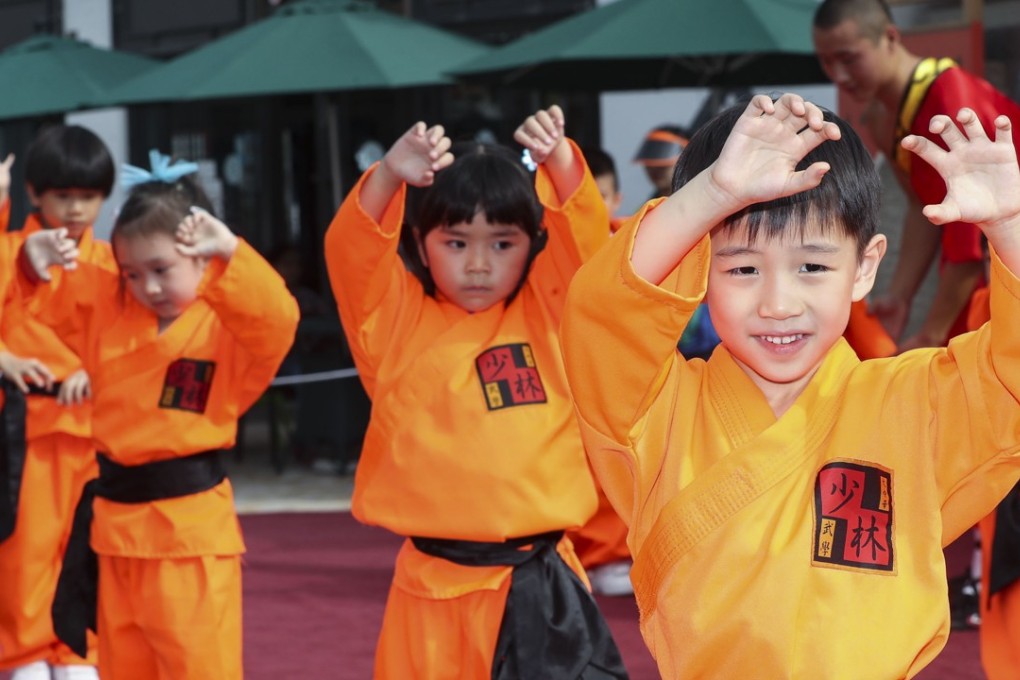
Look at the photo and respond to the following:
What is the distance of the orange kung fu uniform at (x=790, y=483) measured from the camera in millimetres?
1988

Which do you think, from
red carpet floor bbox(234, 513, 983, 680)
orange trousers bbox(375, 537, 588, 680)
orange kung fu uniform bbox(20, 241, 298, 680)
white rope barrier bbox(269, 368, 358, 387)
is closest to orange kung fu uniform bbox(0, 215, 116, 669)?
red carpet floor bbox(234, 513, 983, 680)

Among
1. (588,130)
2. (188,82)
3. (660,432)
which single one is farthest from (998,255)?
(588,130)

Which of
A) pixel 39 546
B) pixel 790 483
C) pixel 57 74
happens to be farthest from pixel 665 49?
pixel 790 483

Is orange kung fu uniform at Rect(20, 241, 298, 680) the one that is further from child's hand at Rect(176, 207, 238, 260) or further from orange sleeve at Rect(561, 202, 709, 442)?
orange sleeve at Rect(561, 202, 709, 442)

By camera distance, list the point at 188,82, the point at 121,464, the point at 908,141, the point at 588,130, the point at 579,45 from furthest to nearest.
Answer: the point at 588,130, the point at 188,82, the point at 579,45, the point at 121,464, the point at 908,141

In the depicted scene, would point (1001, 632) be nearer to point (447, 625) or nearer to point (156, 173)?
point (447, 625)

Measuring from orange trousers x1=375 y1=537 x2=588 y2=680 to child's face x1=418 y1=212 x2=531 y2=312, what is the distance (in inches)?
21.9

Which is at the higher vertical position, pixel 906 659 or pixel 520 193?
pixel 520 193

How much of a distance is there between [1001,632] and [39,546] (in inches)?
113

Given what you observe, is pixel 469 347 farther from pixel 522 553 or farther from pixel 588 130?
pixel 588 130

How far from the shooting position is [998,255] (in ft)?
6.19

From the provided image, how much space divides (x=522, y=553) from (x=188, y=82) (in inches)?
221

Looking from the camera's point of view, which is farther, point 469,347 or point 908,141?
point 469,347

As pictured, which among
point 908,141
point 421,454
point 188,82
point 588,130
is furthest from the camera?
point 588,130
